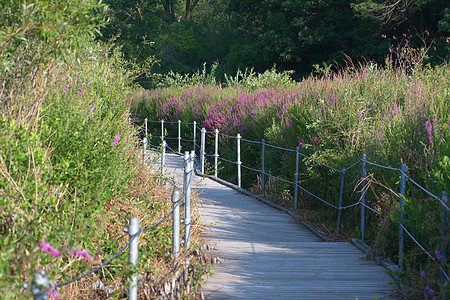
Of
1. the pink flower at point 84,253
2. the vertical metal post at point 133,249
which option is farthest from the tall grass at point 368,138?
the pink flower at point 84,253

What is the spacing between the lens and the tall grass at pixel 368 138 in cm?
522

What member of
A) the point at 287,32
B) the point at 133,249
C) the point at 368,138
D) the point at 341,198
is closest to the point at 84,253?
the point at 133,249

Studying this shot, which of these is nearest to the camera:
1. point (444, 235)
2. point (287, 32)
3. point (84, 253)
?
point (84, 253)

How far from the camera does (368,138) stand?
7172 mm

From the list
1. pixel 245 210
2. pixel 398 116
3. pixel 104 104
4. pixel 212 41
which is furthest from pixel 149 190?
pixel 212 41

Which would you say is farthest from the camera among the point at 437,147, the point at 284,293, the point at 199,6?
the point at 199,6

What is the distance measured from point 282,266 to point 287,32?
23768 millimetres

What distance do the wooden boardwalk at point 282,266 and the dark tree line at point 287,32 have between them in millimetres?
5850

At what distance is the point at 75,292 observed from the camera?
4348 millimetres

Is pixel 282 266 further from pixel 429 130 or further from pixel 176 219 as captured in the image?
pixel 429 130

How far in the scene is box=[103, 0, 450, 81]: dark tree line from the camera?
21984mm

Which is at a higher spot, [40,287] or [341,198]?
[40,287]

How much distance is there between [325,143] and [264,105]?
Result: 392cm

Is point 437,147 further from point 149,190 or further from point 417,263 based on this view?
point 149,190
